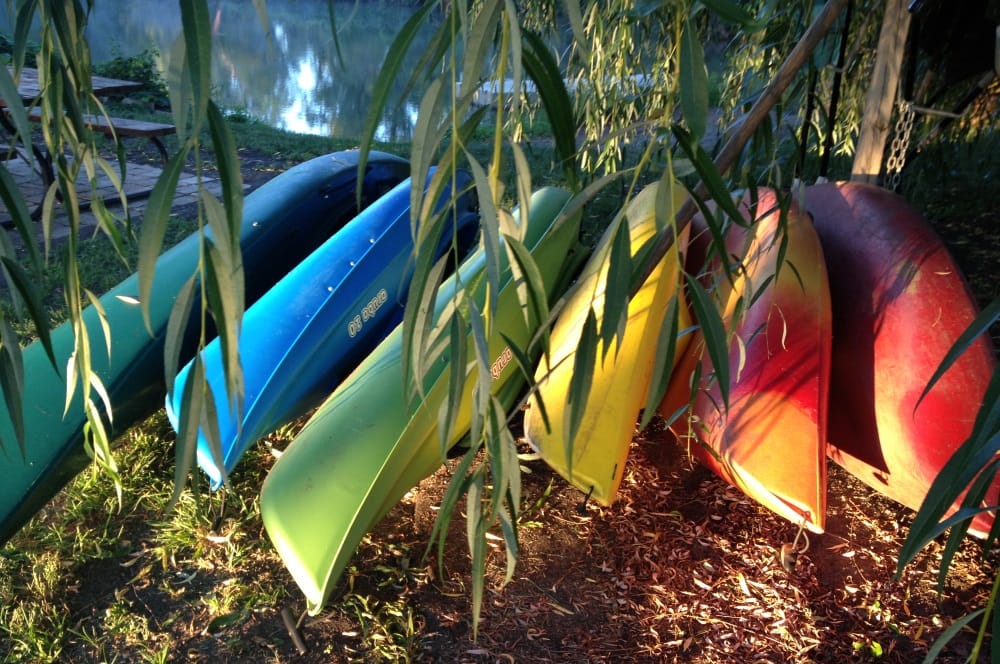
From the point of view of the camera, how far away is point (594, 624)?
1.76m

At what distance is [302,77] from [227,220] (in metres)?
11.2

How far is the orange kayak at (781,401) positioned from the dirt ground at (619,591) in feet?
0.65

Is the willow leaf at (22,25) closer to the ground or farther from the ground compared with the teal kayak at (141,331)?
farther from the ground

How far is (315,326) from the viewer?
2.21 metres

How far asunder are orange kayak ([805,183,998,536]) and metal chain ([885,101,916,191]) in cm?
32

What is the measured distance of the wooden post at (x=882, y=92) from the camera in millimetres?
2232

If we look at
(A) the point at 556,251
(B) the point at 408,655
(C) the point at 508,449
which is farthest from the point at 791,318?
(C) the point at 508,449

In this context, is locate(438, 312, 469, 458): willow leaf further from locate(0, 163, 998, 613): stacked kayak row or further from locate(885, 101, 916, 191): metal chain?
locate(885, 101, 916, 191): metal chain

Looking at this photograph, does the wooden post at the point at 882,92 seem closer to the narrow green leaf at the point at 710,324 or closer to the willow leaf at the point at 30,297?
the narrow green leaf at the point at 710,324

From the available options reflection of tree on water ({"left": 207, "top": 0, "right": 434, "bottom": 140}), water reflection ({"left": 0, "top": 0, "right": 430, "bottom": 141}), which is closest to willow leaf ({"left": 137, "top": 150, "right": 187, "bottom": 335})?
water reflection ({"left": 0, "top": 0, "right": 430, "bottom": 141})

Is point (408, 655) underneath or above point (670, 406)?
underneath

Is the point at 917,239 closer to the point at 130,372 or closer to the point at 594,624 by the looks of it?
the point at 594,624

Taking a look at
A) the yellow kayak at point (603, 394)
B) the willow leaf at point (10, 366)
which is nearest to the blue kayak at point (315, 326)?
the yellow kayak at point (603, 394)

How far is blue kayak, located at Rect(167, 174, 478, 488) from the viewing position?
2.02 meters
